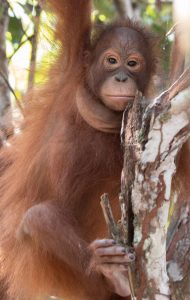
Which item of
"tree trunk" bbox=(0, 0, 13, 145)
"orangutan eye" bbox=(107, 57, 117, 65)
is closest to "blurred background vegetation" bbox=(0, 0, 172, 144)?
"tree trunk" bbox=(0, 0, 13, 145)

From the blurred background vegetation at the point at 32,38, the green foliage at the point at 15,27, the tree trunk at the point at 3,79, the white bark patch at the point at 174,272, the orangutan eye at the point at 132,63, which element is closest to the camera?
the white bark patch at the point at 174,272

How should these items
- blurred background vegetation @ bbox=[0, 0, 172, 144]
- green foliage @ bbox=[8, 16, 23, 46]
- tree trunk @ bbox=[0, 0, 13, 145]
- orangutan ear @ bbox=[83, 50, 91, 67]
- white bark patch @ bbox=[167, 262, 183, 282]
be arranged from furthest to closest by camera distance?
green foliage @ bbox=[8, 16, 23, 46] < tree trunk @ bbox=[0, 0, 13, 145] < blurred background vegetation @ bbox=[0, 0, 172, 144] < orangutan ear @ bbox=[83, 50, 91, 67] < white bark patch @ bbox=[167, 262, 183, 282]

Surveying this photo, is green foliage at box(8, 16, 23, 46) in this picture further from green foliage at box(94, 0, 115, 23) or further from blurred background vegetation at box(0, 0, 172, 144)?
green foliage at box(94, 0, 115, 23)

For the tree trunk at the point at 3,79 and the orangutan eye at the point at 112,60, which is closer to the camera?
the orangutan eye at the point at 112,60

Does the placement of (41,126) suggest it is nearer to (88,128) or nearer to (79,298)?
(88,128)

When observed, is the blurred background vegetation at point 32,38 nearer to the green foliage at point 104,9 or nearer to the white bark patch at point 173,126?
the green foliage at point 104,9

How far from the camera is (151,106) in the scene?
288cm

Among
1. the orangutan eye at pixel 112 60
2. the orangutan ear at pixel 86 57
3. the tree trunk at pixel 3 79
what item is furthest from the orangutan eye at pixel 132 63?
the tree trunk at pixel 3 79

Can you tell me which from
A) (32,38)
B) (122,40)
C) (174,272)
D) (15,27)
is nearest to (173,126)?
(174,272)

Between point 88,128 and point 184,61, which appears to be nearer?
point 184,61

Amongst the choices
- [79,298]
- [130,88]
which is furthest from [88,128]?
[79,298]

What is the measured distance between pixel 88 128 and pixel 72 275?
958 millimetres

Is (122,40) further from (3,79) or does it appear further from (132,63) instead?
(3,79)

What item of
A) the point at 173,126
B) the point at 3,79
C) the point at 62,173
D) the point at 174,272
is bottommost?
the point at 174,272
